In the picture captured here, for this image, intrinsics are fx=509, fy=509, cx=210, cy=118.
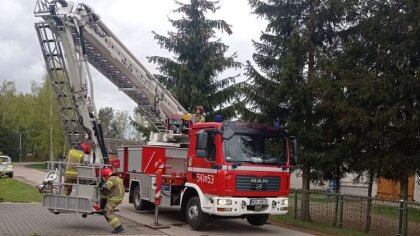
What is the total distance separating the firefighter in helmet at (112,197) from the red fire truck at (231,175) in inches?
68.6

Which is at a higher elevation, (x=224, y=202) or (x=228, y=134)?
(x=228, y=134)

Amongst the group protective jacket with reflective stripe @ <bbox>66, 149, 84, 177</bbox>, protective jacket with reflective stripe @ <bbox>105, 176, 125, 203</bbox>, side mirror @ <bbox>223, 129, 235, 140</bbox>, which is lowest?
protective jacket with reflective stripe @ <bbox>105, 176, 125, 203</bbox>

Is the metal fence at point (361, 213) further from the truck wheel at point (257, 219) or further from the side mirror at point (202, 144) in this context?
the side mirror at point (202, 144)

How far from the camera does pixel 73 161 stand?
41.1ft

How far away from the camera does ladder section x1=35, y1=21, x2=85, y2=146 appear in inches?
516

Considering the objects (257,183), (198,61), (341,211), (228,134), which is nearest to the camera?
(228,134)

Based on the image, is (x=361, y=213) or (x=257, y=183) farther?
(x=361, y=213)

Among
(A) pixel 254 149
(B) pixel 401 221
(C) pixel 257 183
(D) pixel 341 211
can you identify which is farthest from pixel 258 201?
(B) pixel 401 221

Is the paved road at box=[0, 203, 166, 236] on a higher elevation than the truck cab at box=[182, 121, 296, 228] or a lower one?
lower

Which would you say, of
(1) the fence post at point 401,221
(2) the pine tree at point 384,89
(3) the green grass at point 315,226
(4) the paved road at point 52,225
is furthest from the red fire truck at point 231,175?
(1) the fence post at point 401,221

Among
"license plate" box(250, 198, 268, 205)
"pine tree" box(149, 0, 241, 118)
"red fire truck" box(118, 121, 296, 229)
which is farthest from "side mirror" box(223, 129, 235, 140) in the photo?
"pine tree" box(149, 0, 241, 118)

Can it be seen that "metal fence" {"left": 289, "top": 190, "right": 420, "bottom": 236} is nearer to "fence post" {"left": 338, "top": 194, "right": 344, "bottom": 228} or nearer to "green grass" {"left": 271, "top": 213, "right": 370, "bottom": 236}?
"fence post" {"left": 338, "top": 194, "right": 344, "bottom": 228}

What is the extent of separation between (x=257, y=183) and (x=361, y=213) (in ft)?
10.7

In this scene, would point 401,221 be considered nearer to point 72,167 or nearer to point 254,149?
point 254,149
